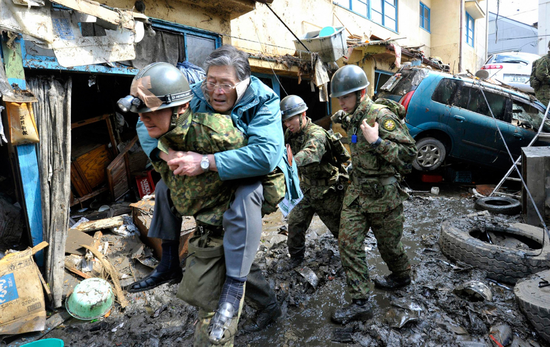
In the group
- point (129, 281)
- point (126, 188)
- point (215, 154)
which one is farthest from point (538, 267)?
point (126, 188)

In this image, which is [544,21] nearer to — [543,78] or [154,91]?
[543,78]

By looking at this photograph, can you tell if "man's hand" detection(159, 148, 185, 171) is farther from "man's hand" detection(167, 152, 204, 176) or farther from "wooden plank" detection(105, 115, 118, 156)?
"wooden plank" detection(105, 115, 118, 156)

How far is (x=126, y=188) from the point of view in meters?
6.38

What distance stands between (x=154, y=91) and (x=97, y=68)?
12.0ft

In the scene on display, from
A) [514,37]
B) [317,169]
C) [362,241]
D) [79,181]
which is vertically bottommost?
[362,241]

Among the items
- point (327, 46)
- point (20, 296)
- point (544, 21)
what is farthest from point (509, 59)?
point (20, 296)

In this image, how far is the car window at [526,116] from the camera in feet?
23.6

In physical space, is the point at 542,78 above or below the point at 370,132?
above

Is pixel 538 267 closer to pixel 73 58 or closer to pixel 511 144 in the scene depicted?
pixel 511 144

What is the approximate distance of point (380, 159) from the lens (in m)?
3.04

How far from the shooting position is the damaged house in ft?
11.6

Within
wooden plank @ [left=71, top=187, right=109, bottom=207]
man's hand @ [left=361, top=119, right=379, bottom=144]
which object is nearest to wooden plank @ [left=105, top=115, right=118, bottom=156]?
wooden plank @ [left=71, top=187, right=109, bottom=207]

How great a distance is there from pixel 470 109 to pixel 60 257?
785 cm

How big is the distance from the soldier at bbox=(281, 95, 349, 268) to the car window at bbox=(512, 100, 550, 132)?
18.5ft
